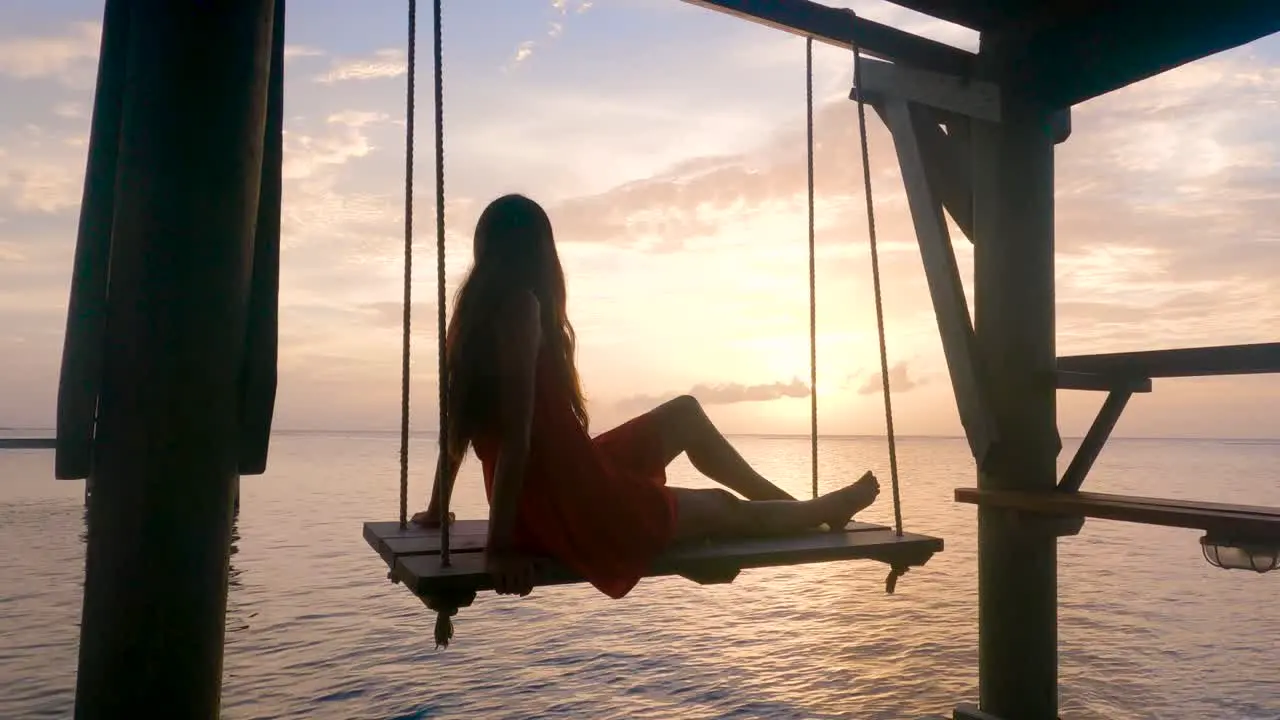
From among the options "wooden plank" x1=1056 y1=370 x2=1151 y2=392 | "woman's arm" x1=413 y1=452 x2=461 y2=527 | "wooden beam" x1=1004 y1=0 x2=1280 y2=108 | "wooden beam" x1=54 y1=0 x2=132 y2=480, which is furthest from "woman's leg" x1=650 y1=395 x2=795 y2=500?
"wooden beam" x1=1004 y1=0 x2=1280 y2=108

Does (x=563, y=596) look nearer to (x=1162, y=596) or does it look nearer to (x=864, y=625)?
(x=864, y=625)

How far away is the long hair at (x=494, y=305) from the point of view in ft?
10.4

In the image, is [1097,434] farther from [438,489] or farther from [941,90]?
[438,489]

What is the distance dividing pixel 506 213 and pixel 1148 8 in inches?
129

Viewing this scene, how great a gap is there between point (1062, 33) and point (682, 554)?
3373 millimetres

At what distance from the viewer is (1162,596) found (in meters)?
15.6

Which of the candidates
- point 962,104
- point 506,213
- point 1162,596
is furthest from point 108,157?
point 1162,596

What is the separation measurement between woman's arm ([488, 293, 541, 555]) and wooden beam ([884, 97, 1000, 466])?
2529 mm

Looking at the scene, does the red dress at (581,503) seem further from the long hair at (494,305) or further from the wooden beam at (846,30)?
the wooden beam at (846,30)

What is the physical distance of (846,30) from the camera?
13.9 feet

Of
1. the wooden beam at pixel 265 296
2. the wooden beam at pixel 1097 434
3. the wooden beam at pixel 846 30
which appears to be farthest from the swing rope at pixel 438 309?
the wooden beam at pixel 1097 434

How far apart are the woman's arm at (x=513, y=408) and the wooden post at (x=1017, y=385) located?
268 centimetres

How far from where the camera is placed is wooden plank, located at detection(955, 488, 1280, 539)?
346cm

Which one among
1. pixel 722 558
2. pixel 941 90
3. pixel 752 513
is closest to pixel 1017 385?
pixel 941 90
